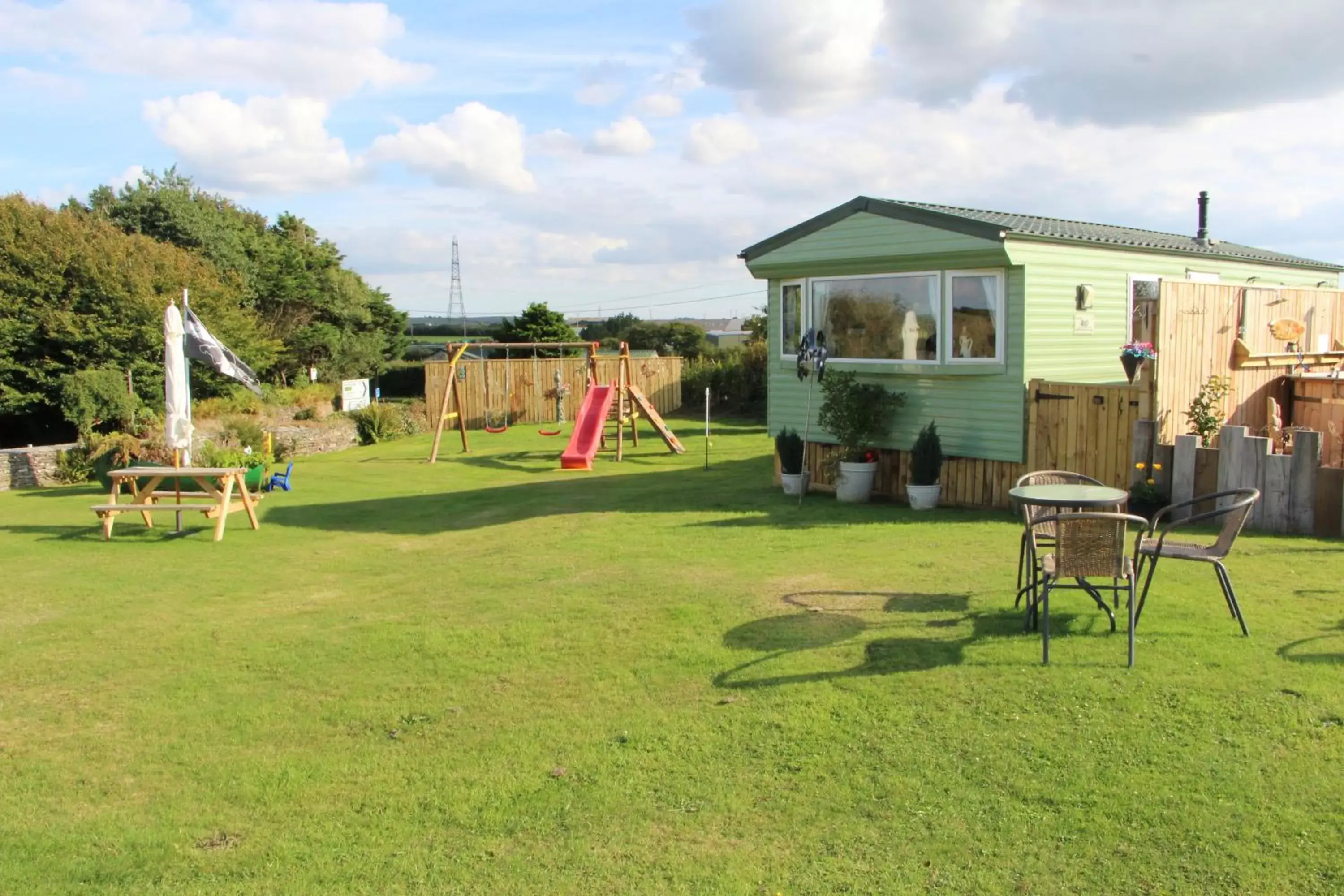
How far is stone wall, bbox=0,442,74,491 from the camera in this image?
18.9 metres

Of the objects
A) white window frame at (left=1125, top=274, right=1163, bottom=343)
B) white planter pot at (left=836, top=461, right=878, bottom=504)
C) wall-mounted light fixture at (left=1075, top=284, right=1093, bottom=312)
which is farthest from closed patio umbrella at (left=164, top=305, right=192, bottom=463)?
white window frame at (left=1125, top=274, right=1163, bottom=343)

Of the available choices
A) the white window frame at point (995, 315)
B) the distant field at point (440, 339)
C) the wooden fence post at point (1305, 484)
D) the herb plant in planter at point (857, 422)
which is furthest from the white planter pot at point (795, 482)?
the distant field at point (440, 339)

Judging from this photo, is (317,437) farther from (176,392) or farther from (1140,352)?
(1140,352)

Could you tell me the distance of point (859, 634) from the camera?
6.71 m

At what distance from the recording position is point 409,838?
4449 millimetres

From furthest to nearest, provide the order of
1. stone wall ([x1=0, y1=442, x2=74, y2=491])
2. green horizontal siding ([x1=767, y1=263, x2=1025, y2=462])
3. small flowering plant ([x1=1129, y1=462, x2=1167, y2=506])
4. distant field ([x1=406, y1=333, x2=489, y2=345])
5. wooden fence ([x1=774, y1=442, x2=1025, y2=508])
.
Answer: distant field ([x1=406, y1=333, x2=489, y2=345])
stone wall ([x1=0, y1=442, x2=74, y2=491])
wooden fence ([x1=774, y1=442, x2=1025, y2=508])
green horizontal siding ([x1=767, y1=263, x2=1025, y2=462])
small flowering plant ([x1=1129, y1=462, x2=1167, y2=506])

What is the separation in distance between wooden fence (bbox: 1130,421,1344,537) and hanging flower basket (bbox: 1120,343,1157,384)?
→ 882 mm

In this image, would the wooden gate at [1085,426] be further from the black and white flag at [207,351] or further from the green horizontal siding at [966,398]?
the black and white flag at [207,351]

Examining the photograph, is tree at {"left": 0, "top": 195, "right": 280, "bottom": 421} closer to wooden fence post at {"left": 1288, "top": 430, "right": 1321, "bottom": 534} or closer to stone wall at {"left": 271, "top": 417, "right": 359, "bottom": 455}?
stone wall at {"left": 271, "top": 417, "right": 359, "bottom": 455}

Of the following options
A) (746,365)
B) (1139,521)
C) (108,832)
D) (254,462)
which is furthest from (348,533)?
(746,365)

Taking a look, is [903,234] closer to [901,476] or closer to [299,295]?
[901,476]

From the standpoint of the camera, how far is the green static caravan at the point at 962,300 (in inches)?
465

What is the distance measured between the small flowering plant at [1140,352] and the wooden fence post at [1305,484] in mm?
1702

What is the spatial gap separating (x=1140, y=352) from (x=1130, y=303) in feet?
7.67
